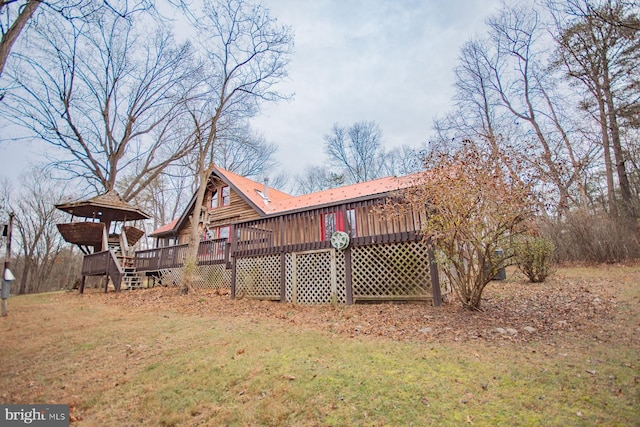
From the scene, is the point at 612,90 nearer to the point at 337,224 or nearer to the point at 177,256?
the point at 337,224

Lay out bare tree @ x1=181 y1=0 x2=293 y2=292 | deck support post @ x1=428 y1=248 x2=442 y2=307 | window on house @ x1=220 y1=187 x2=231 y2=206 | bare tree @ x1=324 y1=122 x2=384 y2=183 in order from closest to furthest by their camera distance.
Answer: deck support post @ x1=428 y1=248 x2=442 y2=307, bare tree @ x1=181 y1=0 x2=293 y2=292, window on house @ x1=220 y1=187 x2=231 y2=206, bare tree @ x1=324 y1=122 x2=384 y2=183

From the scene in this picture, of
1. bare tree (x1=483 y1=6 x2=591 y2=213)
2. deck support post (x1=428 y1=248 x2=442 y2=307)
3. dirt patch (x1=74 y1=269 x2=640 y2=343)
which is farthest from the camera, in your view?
bare tree (x1=483 y1=6 x2=591 y2=213)

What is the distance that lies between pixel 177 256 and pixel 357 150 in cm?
1958

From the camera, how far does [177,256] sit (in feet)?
49.4

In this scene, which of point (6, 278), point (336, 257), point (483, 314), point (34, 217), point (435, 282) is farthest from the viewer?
point (34, 217)

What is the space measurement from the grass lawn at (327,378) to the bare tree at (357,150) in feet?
78.2

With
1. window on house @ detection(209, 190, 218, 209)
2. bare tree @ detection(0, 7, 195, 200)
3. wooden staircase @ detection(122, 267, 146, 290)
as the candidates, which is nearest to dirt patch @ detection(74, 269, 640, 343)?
wooden staircase @ detection(122, 267, 146, 290)

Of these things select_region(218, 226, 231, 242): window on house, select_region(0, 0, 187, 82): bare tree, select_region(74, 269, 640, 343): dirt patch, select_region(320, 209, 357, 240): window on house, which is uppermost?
select_region(0, 0, 187, 82): bare tree

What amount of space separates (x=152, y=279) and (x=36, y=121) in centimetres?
1019

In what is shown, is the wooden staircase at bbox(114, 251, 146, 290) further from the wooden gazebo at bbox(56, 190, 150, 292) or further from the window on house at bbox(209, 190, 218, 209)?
the window on house at bbox(209, 190, 218, 209)

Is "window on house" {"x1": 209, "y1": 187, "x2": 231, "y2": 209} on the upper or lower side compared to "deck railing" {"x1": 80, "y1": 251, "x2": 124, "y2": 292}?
upper

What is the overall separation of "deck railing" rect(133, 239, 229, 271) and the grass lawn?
8.49 meters

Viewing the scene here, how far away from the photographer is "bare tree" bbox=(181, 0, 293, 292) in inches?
524

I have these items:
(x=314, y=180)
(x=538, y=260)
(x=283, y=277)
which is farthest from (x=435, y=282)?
(x=314, y=180)
